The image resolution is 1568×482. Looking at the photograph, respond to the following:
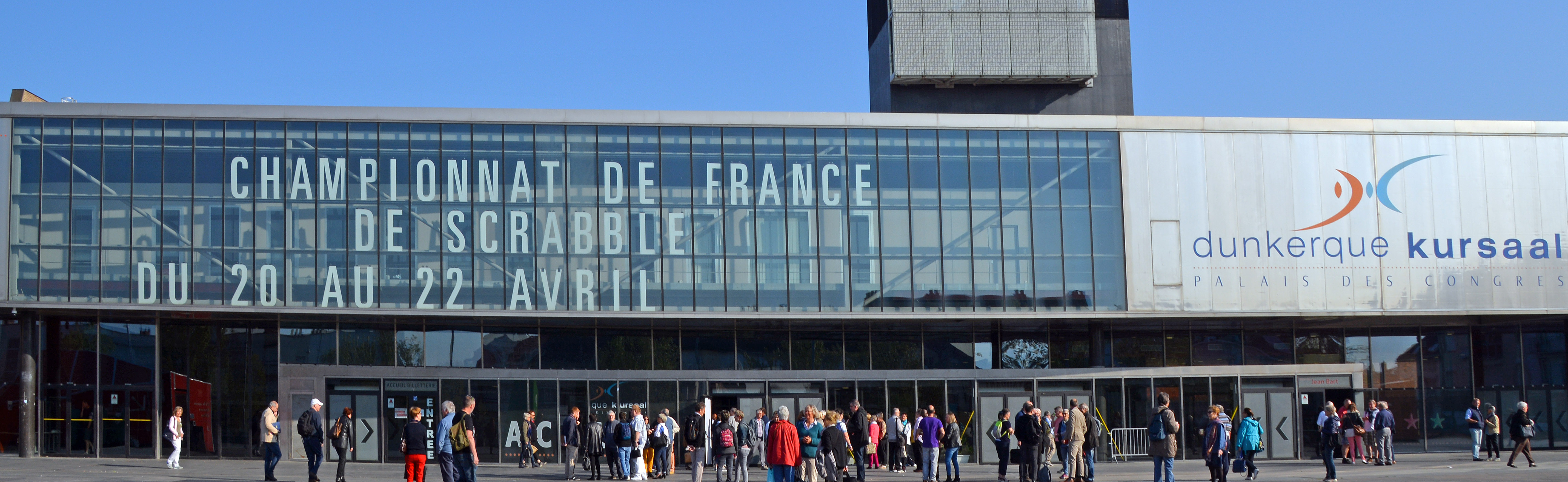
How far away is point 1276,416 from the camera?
33.7 metres

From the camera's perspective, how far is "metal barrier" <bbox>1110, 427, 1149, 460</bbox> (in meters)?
32.7

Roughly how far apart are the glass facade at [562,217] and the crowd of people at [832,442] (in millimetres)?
3027

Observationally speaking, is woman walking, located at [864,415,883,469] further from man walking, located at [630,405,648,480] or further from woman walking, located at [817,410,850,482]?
woman walking, located at [817,410,850,482]

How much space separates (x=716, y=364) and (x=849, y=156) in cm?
585

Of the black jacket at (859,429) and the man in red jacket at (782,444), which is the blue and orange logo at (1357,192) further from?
the man in red jacket at (782,444)

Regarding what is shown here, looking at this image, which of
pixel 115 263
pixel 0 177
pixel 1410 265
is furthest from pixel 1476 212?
pixel 0 177

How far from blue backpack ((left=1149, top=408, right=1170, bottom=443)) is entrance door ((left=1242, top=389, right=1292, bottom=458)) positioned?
14.2 m

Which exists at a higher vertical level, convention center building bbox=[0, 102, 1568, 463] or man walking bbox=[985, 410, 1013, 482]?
convention center building bbox=[0, 102, 1568, 463]

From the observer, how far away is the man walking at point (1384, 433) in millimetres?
28359

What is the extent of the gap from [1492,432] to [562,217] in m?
20.2

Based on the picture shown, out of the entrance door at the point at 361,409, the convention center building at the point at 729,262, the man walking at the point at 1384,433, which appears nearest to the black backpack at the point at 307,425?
the convention center building at the point at 729,262

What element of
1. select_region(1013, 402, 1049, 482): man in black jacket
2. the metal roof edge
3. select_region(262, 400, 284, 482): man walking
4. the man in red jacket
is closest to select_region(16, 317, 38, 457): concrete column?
the metal roof edge

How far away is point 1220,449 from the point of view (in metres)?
20.7

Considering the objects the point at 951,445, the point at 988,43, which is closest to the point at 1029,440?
the point at 951,445
